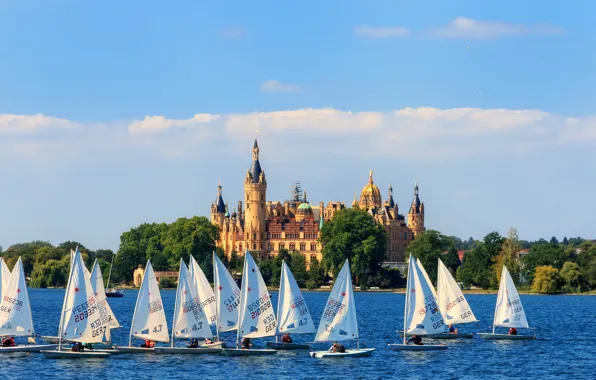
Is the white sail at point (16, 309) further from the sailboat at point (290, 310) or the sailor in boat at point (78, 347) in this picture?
the sailboat at point (290, 310)

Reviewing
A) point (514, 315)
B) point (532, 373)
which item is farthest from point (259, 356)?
point (514, 315)

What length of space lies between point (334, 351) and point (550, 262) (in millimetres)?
122862

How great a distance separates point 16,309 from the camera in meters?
70.6

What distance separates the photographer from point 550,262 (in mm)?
188625

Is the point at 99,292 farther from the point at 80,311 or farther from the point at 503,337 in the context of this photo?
the point at 503,337

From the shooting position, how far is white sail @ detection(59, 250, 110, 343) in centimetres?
6769

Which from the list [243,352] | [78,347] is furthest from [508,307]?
[78,347]

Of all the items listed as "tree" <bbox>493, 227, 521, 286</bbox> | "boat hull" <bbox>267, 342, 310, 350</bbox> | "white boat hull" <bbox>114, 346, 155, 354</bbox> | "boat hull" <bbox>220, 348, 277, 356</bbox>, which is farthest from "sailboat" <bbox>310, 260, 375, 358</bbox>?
"tree" <bbox>493, 227, 521, 286</bbox>

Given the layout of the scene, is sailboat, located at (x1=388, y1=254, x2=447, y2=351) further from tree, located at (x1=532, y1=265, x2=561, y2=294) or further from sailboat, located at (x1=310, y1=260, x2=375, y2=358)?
tree, located at (x1=532, y1=265, x2=561, y2=294)

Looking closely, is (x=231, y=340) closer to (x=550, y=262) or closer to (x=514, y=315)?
(x=514, y=315)

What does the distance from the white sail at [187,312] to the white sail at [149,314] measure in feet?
2.98

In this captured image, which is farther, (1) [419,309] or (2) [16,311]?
(1) [419,309]

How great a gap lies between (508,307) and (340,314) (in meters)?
20.1

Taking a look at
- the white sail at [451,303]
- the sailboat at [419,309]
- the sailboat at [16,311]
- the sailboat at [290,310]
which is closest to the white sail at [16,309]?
the sailboat at [16,311]
